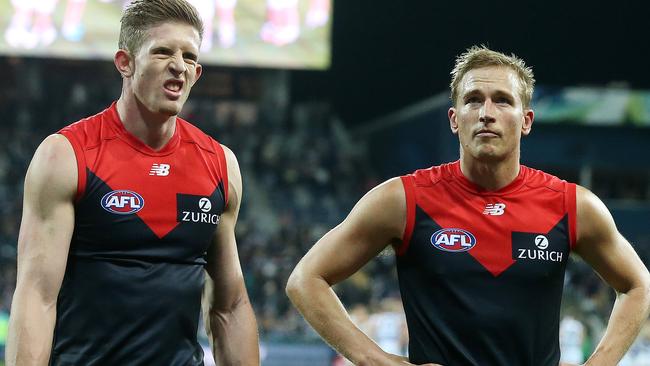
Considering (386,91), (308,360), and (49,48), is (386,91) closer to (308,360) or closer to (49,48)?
(49,48)

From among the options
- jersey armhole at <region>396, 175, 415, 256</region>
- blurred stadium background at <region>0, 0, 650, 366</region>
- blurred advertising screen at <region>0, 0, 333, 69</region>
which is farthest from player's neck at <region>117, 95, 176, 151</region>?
blurred advertising screen at <region>0, 0, 333, 69</region>

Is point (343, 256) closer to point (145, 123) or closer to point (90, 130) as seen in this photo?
point (145, 123)

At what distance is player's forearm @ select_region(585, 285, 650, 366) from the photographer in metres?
3.81

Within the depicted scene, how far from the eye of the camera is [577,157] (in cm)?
2431

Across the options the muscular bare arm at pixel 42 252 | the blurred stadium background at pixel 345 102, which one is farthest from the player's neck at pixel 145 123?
the blurred stadium background at pixel 345 102

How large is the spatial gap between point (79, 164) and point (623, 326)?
6.65 ft

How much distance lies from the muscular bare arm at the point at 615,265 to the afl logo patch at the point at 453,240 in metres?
0.42

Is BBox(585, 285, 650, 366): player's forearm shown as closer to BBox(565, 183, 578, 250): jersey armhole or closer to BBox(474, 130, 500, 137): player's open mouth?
BBox(565, 183, 578, 250): jersey armhole

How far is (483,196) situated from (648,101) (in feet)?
70.8

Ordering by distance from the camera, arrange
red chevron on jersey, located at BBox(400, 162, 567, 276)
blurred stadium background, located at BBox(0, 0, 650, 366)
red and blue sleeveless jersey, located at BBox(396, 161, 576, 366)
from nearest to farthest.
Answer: red and blue sleeveless jersey, located at BBox(396, 161, 576, 366) → red chevron on jersey, located at BBox(400, 162, 567, 276) → blurred stadium background, located at BBox(0, 0, 650, 366)

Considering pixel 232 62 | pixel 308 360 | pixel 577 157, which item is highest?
pixel 232 62

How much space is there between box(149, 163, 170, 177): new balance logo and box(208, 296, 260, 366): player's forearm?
23.9 inches

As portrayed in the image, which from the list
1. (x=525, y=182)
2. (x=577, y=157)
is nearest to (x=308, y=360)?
(x=525, y=182)

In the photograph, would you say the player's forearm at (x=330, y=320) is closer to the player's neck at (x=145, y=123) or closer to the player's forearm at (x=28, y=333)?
the player's neck at (x=145, y=123)
